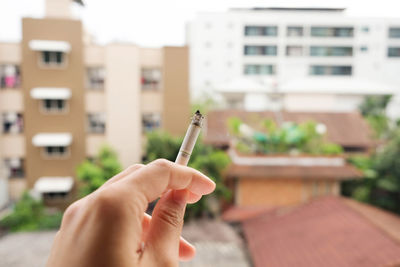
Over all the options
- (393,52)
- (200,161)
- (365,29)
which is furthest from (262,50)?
(200,161)

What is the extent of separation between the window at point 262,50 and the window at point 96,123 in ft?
14.5

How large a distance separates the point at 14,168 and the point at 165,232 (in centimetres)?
439

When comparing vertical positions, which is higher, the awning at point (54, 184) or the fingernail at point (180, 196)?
the fingernail at point (180, 196)

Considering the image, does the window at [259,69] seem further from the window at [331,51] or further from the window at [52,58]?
the window at [52,58]

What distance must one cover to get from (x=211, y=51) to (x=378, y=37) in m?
3.84

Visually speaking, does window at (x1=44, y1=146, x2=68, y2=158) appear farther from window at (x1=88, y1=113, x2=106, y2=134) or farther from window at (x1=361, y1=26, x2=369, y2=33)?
window at (x1=361, y1=26, x2=369, y2=33)

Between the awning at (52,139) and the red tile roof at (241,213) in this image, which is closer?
Result: the red tile roof at (241,213)

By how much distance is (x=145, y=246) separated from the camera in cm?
32

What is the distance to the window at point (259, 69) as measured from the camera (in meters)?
7.51

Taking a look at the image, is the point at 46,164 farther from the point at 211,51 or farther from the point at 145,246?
the point at 211,51

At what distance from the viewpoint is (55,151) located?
13.1 feet

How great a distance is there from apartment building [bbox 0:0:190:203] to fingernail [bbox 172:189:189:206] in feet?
12.1

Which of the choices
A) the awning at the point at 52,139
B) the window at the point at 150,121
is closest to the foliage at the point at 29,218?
the awning at the point at 52,139

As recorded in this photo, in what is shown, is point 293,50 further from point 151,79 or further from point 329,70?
point 151,79
